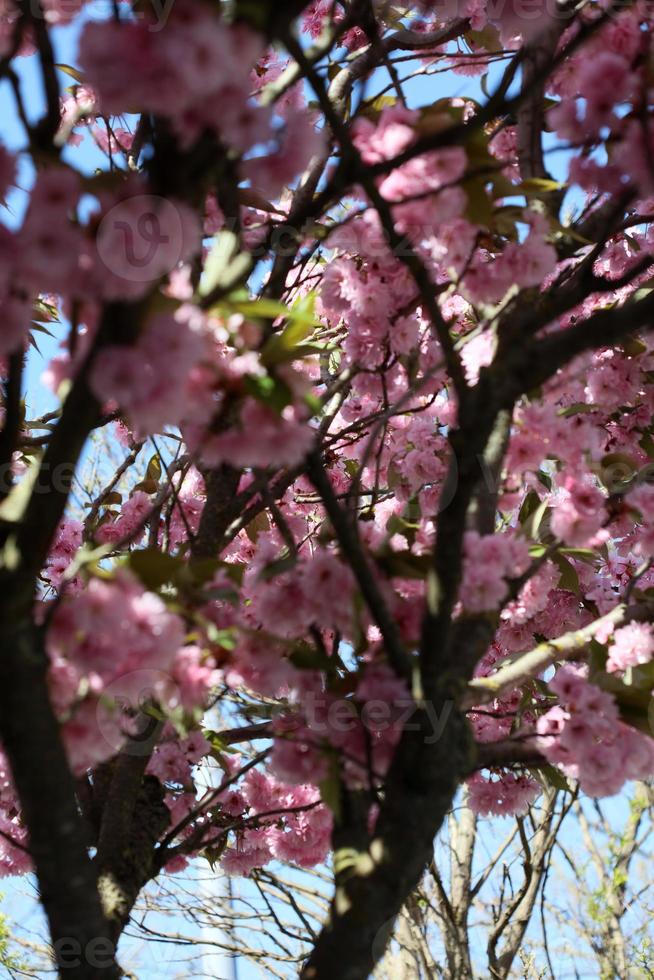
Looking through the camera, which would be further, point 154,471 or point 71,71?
point 154,471

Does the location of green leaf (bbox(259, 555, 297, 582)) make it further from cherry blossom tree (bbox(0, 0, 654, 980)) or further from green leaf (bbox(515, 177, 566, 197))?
green leaf (bbox(515, 177, 566, 197))

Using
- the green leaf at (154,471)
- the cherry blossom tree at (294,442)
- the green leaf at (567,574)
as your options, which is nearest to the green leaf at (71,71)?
the cherry blossom tree at (294,442)

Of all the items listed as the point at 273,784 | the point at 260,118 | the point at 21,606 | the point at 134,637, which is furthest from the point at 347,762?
the point at 273,784

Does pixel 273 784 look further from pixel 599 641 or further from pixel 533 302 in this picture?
pixel 533 302

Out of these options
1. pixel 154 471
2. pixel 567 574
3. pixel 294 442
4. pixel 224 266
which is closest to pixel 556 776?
pixel 567 574

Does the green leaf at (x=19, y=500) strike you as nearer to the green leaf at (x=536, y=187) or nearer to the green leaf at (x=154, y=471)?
the green leaf at (x=536, y=187)

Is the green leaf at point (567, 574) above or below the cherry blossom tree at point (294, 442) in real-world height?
above

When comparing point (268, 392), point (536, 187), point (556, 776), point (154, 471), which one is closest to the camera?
point (268, 392)

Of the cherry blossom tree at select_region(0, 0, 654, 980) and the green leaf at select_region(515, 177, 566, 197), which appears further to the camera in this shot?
the green leaf at select_region(515, 177, 566, 197)

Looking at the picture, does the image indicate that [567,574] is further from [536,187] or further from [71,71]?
[71,71]

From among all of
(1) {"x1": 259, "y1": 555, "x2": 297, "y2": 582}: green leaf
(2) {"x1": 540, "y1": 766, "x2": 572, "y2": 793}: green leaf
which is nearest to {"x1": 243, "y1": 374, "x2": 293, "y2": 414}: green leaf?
(1) {"x1": 259, "y1": 555, "x2": 297, "y2": 582}: green leaf

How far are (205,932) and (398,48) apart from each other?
15.0ft

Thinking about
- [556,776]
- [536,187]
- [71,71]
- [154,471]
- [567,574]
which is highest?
[71,71]

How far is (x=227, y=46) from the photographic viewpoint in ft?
3.91
